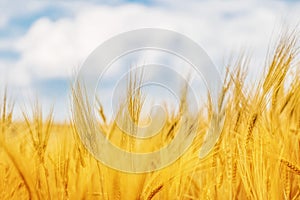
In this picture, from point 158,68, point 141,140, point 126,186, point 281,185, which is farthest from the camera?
point 158,68

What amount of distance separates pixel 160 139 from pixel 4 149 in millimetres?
397

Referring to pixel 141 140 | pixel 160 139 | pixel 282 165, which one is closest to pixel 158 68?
pixel 160 139

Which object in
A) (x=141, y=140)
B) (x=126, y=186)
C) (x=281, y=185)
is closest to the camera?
(x=126, y=186)

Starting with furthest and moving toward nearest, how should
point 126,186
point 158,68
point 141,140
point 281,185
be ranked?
1. point 158,68
2. point 281,185
3. point 141,140
4. point 126,186

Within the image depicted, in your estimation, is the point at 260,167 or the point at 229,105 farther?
the point at 229,105

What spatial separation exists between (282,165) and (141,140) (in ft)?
1.29

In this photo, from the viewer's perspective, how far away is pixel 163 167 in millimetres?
1146

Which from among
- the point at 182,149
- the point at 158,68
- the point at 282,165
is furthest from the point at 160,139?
the point at 282,165

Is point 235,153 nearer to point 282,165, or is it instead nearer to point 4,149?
point 282,165

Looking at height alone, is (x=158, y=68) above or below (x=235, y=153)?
above

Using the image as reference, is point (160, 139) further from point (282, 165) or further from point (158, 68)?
point (282, 165)

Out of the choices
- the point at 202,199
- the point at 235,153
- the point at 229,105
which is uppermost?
the point at 229,105

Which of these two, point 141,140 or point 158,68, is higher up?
point 158,68

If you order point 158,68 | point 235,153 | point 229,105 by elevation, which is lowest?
point 235,153
